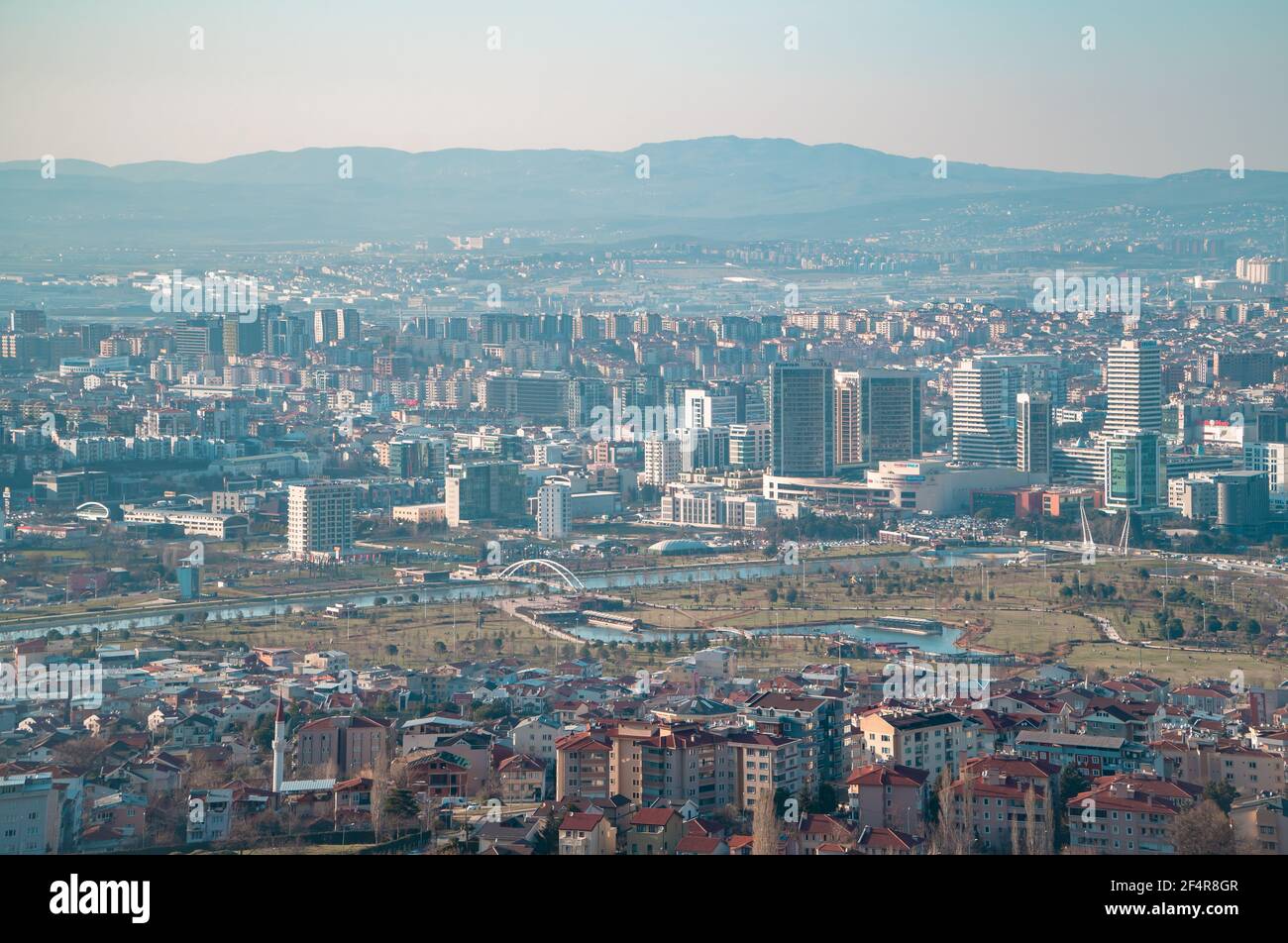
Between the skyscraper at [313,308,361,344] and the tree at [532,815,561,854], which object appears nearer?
the tree at [532,815,561,854]

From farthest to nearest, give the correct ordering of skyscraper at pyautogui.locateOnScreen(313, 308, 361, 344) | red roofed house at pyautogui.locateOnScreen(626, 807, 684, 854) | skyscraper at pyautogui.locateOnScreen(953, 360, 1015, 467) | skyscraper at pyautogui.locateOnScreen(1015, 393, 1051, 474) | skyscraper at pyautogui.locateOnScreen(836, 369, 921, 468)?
skyscraper at pyautogui.locateOnScreen(313, 308, 361, 344) → skyscraper at pyautogui.locateOnScreen(836, 369, 921, 468) → skyscraper at pyautogui.locateOnScreen(953, 360, 1015, 467) → skyscraper at pyautogui.locateOnScreen(1015, 393, 1051, 474) → red roofed house at pyautogui.locateOnScreen(626, 807, 684, 854)

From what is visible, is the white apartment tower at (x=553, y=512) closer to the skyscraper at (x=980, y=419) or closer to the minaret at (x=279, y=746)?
the skyscraper at (x=980, y=419)

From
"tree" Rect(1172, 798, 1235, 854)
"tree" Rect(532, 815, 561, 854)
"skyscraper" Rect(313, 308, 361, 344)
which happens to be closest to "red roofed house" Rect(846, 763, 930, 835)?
"tree" Rect(1172, 798, 1235, 854)

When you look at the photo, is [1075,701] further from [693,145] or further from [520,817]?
[693,145]

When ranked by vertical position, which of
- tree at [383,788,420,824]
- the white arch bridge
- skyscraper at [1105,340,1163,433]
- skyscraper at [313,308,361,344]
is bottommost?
the white arch bridge

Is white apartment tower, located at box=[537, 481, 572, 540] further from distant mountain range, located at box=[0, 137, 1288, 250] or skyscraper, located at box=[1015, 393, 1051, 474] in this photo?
distant mountain range, located at box=[0, 137, 1288, 250]

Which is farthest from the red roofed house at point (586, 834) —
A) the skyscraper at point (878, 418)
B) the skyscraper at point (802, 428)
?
the skyscraper at point (878, 418)
